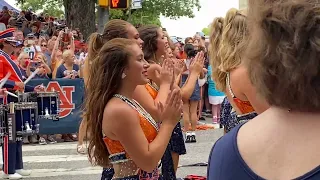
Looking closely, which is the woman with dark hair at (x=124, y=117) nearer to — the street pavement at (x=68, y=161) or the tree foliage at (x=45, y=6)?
the street pavement at (x=68, y=161)

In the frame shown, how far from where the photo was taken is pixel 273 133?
5.07ft

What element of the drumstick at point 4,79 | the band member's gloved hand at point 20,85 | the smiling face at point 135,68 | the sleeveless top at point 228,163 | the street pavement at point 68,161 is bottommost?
the street pavement at point 68,161

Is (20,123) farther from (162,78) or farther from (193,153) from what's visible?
(162,78)

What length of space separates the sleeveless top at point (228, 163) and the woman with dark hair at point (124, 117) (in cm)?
142

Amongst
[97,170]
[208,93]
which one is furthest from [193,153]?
[208,93]

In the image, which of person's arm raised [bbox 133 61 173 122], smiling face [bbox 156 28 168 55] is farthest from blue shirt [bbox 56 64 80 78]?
person's arm raised [bbox 133 61 173 122]

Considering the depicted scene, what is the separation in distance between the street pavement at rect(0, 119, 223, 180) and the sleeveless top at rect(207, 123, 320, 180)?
232 inches

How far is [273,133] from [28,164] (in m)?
7.75

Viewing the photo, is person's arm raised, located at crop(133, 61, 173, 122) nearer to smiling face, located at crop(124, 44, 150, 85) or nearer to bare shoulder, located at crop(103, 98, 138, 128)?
smiling face, located at crop(124, 44, 150, 85)

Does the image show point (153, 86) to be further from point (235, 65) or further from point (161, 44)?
point (235, 65)

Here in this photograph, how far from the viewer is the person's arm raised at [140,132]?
3064mm

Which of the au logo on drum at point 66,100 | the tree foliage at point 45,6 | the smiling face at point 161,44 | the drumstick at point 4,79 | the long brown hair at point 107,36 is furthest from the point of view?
the tree foliage at point 45,6

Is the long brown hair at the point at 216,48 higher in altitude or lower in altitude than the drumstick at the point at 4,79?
higher

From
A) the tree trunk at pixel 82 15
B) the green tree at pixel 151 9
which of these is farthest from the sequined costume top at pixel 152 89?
the green tree at pixel 151 9
